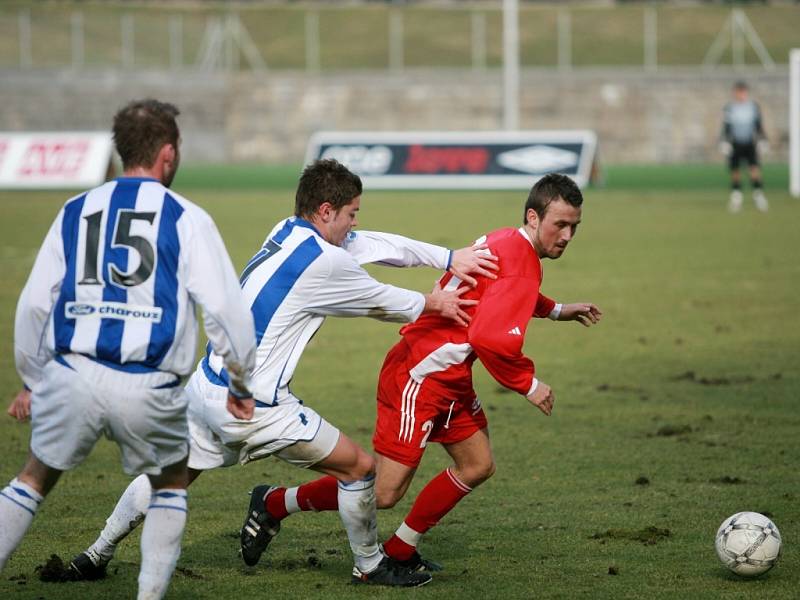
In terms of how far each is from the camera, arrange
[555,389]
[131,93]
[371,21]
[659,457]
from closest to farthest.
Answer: [659,457] → [555,389] → [131,93] → [371,21]

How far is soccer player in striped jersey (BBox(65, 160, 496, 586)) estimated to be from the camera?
17.0 ft

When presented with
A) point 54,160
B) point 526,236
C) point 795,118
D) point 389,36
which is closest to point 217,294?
point 526,236

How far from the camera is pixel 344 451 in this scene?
527cm

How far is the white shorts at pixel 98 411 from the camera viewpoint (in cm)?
437

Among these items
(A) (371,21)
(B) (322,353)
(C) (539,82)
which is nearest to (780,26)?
(C) (539,82)

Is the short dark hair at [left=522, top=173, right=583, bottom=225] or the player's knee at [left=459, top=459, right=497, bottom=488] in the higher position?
the short dark hair at [left=522, top=173, right=583, bottom=225]

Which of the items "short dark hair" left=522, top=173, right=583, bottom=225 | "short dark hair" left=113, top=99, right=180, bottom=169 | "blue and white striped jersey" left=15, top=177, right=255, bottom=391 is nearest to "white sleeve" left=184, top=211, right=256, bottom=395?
"blue and white striped jersey" left=15, top=177, right=255, bottom=391

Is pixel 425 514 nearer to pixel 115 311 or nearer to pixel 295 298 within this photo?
pixel 295 298

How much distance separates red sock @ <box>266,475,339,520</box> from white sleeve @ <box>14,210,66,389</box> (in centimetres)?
163

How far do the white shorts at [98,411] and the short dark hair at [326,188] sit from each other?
1.19 m

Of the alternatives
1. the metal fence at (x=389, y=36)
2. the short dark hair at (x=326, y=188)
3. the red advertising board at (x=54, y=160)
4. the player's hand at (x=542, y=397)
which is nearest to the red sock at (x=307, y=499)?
the player's hand at (x=542, y=397)

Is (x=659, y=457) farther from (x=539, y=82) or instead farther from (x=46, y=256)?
(x=539, y=82)

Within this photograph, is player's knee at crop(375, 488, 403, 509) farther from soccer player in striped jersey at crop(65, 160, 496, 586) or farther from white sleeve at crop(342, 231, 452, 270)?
white sleeve at crop(342, 231, 452, 270)

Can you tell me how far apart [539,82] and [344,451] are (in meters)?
38.2
